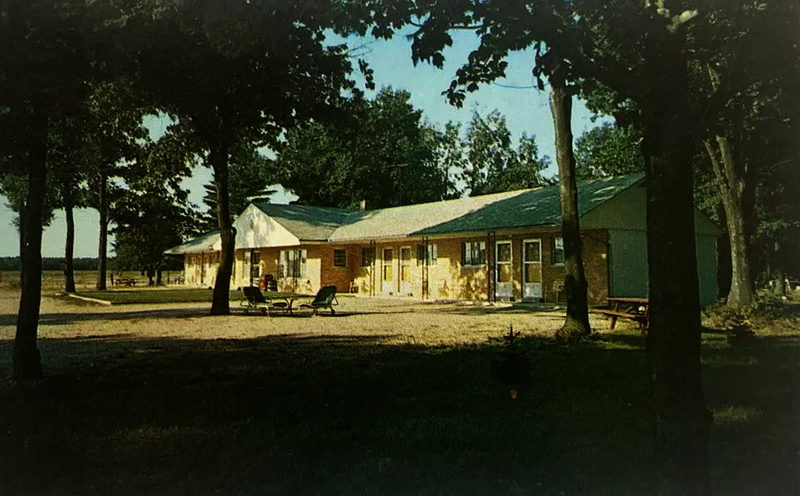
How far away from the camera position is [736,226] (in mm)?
19547

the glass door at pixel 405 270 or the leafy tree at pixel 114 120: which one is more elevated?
the leafy tree at pixel 114 120

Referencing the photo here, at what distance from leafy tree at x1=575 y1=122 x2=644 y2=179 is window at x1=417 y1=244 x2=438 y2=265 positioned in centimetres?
1646

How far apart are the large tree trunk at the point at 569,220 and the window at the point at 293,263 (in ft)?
77.4

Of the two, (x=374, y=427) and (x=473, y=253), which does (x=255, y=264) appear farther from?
(x=374, y=427)

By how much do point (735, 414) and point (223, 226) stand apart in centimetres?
1612

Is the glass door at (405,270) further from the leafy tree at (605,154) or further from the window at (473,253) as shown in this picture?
the leafy tree at (605,154)

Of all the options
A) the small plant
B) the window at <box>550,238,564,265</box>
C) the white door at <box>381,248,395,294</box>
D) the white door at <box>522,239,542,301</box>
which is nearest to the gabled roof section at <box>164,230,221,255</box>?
the white door at <box>381,248,395,294</box>

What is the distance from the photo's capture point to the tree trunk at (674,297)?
3658 millimetres

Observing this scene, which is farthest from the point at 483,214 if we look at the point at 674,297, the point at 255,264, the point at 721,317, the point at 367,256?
the point at 674,297

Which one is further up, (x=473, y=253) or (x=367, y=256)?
(x=367, y=256)

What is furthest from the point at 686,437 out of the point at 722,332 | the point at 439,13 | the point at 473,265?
the point at 473,265

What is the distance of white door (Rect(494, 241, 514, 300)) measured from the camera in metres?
24.8

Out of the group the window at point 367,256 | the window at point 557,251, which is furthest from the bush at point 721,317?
the window at point 367,256

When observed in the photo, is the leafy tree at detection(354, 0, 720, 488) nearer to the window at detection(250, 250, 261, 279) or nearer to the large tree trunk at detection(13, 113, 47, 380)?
the large tree trunk at detection(13, 113, 47, 380)
